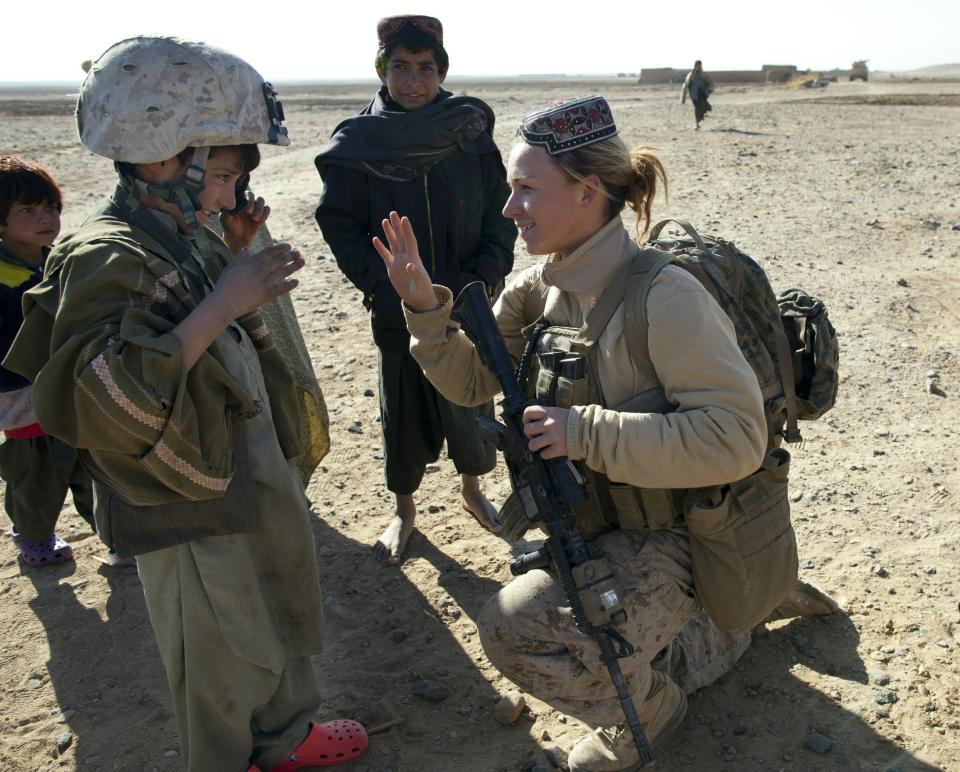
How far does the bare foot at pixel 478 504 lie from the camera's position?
4605 mm

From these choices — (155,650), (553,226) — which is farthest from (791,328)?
(155,650)

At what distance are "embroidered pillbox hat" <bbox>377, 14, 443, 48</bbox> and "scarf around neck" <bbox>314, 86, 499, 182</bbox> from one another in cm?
31

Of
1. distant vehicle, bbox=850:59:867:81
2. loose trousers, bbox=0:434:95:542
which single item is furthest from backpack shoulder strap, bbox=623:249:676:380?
distant vehicle, bbox=850:59:867:81

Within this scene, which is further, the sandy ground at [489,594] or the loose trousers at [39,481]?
the loose trousers at [39,481]

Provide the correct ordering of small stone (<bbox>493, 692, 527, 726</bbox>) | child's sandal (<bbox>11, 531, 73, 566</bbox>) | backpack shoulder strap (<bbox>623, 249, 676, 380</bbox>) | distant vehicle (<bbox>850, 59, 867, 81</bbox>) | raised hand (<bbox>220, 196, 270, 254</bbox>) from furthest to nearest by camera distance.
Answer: distant vehicle (<bbox>850, 59, 867, 81</bbox>) → child's sandal (<bbox>11, 531, 73, 566</bbox>) → small stone (<bbox>493, 692, 527, 726</bbox>) → raised hand (<bbox>220, 196, 270, 254</bbox>) → backpack shoulder strap (<bbox>623, 249, 676, 380</bbox>)

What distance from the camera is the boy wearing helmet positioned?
2.27 meters

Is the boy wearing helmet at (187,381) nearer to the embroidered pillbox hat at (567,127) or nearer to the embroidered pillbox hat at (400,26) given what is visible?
the embroidered pillbox hat at (567,127)

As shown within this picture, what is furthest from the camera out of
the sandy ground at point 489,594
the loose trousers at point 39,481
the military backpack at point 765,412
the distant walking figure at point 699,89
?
the distant walking figure at point 699,89

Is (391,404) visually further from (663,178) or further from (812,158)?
(812,158)

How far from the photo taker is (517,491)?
278cm

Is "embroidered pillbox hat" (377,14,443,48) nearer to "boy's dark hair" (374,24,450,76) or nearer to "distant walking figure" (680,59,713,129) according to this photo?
"boy's dark hair" (374,24,450,76)

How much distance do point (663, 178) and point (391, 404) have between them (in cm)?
201

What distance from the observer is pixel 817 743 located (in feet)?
9.95

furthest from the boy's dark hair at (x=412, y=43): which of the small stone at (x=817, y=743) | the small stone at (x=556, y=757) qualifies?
the small stone at (x=817, y=743)
